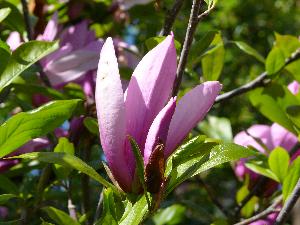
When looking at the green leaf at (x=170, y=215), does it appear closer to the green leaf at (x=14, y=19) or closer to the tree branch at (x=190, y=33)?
the green leaf at (x=14, y=19)

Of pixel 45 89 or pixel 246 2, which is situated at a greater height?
pixel 45 89

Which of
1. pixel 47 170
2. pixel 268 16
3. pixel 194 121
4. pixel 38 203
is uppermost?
pixel 194 121

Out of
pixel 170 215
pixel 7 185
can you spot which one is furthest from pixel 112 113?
pixel 170 215

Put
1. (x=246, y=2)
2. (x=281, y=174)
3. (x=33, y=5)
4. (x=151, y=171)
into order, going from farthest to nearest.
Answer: (x=246, y=2) < (x=33, y=5) < (x=281, y=174) < (x=151, y=171)

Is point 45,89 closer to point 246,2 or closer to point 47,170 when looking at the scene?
point 47,170

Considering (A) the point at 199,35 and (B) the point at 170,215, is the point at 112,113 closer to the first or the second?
(B) the point at 170,215

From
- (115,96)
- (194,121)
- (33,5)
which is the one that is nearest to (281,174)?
(194,121)

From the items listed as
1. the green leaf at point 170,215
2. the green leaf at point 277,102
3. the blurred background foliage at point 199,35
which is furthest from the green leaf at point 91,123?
the green leaf at point 170,215

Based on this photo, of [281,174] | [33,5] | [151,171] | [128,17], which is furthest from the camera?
[128,17]
